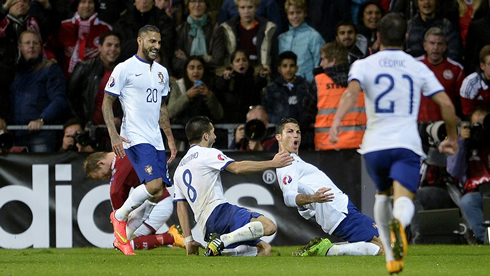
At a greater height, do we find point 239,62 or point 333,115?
point 239,62

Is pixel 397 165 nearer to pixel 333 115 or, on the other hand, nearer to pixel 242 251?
pixel 242 251

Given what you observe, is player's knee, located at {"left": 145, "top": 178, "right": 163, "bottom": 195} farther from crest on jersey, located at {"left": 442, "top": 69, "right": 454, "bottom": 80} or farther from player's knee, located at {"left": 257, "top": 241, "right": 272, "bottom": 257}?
crest on jersey, located at {"left": 442, "top": 69, "right": 454, "bottom": 80}

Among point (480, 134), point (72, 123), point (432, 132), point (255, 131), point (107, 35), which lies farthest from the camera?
point (107, 35)

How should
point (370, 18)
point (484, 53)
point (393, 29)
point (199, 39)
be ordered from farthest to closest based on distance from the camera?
point (199, 39) < point (370, 18) < point (484, 53) < point (393, 29)

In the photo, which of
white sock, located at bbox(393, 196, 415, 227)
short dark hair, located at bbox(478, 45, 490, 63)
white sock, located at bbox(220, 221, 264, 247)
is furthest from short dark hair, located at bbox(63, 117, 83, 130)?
white sock, located at bbox(393, 196, 415, 227)

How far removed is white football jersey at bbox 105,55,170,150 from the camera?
962 cm

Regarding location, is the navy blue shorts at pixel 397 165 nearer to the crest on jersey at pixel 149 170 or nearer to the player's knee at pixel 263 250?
the player's knee at pixel 263 250

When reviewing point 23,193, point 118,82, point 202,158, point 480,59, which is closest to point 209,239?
point 202,158

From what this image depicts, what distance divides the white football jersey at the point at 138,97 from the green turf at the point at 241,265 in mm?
1329

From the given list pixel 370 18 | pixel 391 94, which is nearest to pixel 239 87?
pixel 370 18

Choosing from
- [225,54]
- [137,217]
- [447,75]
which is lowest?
[137,217]

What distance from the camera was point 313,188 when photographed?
32.0 feet

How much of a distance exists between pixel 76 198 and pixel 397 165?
659 centimetres

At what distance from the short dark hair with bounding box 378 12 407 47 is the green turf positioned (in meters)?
1.77
